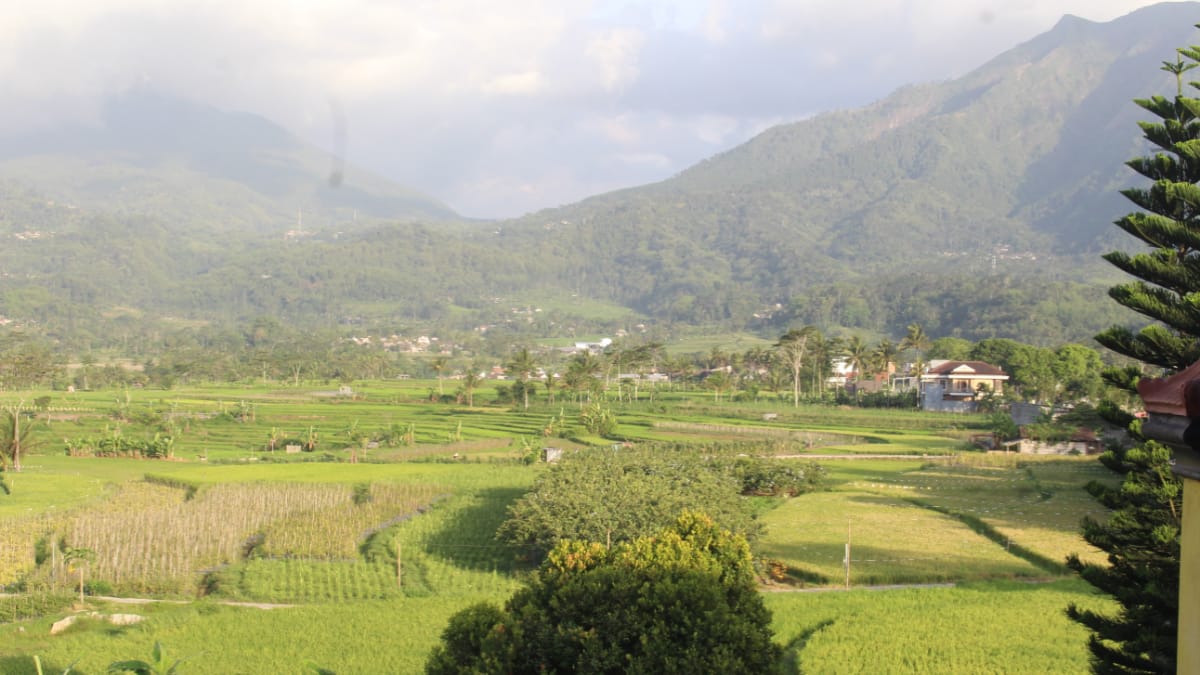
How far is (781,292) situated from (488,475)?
517 ft

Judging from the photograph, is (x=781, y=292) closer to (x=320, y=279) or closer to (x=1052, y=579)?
(x=320, y=279)

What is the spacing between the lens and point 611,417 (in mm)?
48938

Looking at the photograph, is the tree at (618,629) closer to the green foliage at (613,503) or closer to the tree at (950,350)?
the green foliage at (613,503)

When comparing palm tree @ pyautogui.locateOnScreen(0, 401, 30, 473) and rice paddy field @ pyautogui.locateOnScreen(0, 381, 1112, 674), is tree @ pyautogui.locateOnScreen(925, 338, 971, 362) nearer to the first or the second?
rice paddy field @ pyautogui.locateOnScreen(0, 381, 1112, 674)

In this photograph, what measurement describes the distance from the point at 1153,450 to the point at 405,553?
52.2ft

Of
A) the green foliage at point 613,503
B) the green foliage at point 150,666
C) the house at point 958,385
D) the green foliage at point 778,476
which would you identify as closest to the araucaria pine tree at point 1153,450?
the green foliage at point 613,503

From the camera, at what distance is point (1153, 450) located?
1175 centimetres

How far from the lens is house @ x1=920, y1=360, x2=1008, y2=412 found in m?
59.7

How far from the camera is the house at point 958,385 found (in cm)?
5966

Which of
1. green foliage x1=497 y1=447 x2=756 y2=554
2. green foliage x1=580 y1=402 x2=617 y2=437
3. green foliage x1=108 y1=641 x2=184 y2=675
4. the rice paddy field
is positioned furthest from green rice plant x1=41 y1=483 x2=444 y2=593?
green foliage x1=580 y1=402 x2=617 y2=437

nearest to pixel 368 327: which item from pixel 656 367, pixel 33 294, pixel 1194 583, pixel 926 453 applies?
pixel 33 294

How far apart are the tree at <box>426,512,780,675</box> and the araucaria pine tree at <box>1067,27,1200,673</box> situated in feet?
12.3

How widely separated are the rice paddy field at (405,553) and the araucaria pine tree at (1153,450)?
2580 millimetres

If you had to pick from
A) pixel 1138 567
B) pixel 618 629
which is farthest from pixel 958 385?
pixel 618 629
